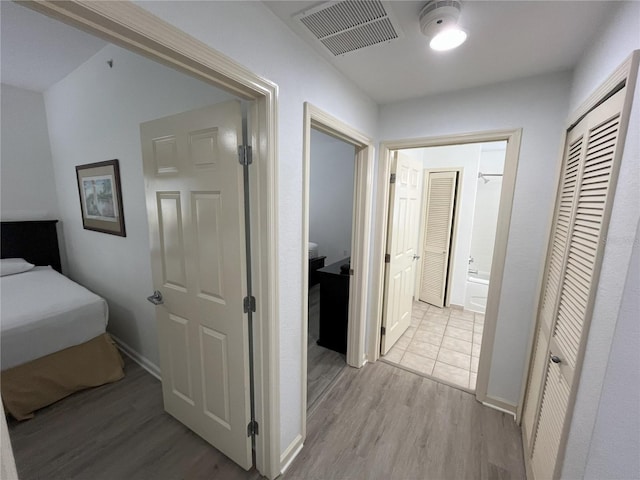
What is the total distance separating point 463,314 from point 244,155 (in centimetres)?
369

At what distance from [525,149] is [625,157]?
98cm

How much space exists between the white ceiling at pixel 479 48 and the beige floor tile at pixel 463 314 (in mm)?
2897

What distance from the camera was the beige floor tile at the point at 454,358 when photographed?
8.48 feet

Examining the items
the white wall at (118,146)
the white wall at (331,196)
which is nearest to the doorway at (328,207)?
the white wall at (331,196)

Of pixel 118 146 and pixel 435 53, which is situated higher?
pixel 435 53

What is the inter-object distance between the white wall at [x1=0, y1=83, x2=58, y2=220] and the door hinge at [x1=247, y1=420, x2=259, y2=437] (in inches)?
138

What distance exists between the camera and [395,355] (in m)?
2.71

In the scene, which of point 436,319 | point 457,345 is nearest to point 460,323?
point 436,319

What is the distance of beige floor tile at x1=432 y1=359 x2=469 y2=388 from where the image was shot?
234 centimetres

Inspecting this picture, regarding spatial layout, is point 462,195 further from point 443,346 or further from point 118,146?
point 118,146

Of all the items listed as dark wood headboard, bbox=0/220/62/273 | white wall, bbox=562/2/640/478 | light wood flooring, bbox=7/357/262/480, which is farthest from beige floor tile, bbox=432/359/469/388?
dark wood headboard, bbox=0/220/62/273

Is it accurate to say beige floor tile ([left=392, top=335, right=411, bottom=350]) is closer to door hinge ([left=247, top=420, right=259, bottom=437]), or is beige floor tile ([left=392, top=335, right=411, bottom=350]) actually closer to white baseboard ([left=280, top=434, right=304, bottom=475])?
white baseboard ([left=280, top=434, right=304, bottom=475])

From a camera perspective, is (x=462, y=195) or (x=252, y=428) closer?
(x=252, y=428)

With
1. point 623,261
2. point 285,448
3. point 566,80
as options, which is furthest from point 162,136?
point 566,80
